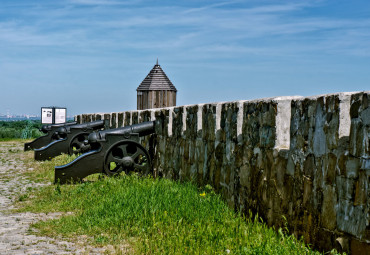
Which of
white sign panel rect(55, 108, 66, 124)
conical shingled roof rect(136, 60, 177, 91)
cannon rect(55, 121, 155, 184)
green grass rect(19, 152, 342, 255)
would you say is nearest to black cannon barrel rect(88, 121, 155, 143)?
cannon rect(55, 121, 155, 184)

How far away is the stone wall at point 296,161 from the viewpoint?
409 centimetres

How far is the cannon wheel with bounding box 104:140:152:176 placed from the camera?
31.4 feet

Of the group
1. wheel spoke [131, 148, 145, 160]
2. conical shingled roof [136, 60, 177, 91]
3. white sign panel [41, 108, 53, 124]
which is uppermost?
conical shingled roof [136, 60, 177, 91]

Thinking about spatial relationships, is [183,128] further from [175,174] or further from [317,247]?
[317,247]

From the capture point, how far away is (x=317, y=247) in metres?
4.63

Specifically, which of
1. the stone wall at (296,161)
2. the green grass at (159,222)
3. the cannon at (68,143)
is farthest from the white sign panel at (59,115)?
the stone wall at (296,161)

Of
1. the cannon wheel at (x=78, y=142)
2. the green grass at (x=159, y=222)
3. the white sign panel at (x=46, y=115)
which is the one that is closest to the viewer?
the green grass at (x=159, y=222)

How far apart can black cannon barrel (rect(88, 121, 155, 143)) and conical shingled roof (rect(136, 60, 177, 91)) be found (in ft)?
50.3

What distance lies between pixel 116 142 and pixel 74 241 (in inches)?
162

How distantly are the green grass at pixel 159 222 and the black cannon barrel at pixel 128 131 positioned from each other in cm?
144

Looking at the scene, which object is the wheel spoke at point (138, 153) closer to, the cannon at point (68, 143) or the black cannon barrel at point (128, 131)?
the black cannon barrel at point (128, 131)

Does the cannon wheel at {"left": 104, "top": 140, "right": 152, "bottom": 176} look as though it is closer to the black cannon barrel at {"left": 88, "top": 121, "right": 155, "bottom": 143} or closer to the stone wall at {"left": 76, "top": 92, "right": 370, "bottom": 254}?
the black cannon barrel at {"left": 88, "top": 121, "right": 155, "bottom": 143}

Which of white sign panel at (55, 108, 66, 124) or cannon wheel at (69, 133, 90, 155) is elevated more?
white sign panel at (55, 108, 66, 124)

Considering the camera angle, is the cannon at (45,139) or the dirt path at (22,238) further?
the cannon at (45,139)
